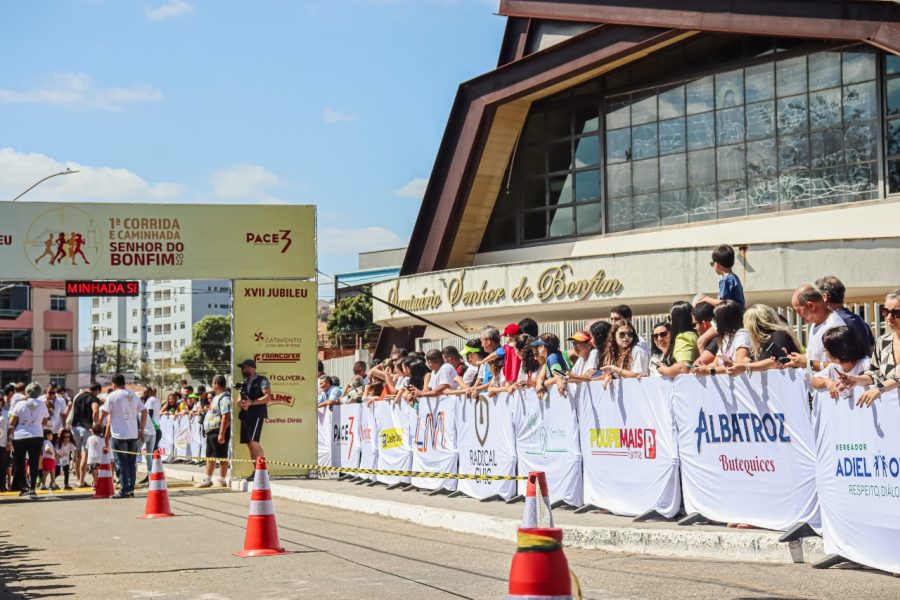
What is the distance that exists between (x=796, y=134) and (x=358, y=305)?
2159 inches

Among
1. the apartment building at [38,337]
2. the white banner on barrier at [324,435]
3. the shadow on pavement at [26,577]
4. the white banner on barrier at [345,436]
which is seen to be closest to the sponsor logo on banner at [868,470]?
the shadow on pavement at [26,577]

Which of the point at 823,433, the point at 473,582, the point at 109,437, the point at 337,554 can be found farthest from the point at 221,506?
the point at 823,433

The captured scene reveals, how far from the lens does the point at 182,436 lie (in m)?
33.2

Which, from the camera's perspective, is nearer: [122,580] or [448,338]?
[122,580]

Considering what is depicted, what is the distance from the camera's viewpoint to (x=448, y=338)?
116 ft

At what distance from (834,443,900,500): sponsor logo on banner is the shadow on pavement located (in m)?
5.51

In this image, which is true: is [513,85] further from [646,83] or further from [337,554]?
[337,554]

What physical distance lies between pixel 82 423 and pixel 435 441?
971 cm

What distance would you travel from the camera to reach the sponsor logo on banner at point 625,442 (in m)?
11.1

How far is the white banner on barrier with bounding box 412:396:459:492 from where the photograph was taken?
1551 cm

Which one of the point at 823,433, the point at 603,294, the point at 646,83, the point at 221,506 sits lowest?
the point at 221,506

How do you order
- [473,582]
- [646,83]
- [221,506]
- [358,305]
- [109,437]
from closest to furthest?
[473,582]
[221,506]
[109,437]
[646,83]
[358,305]

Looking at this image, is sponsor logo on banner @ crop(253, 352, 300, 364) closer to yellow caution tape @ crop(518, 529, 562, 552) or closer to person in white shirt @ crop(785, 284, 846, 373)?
person in white shirt @ crop(785, 284, 846, 373)

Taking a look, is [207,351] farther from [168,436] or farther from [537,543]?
[537,543]
